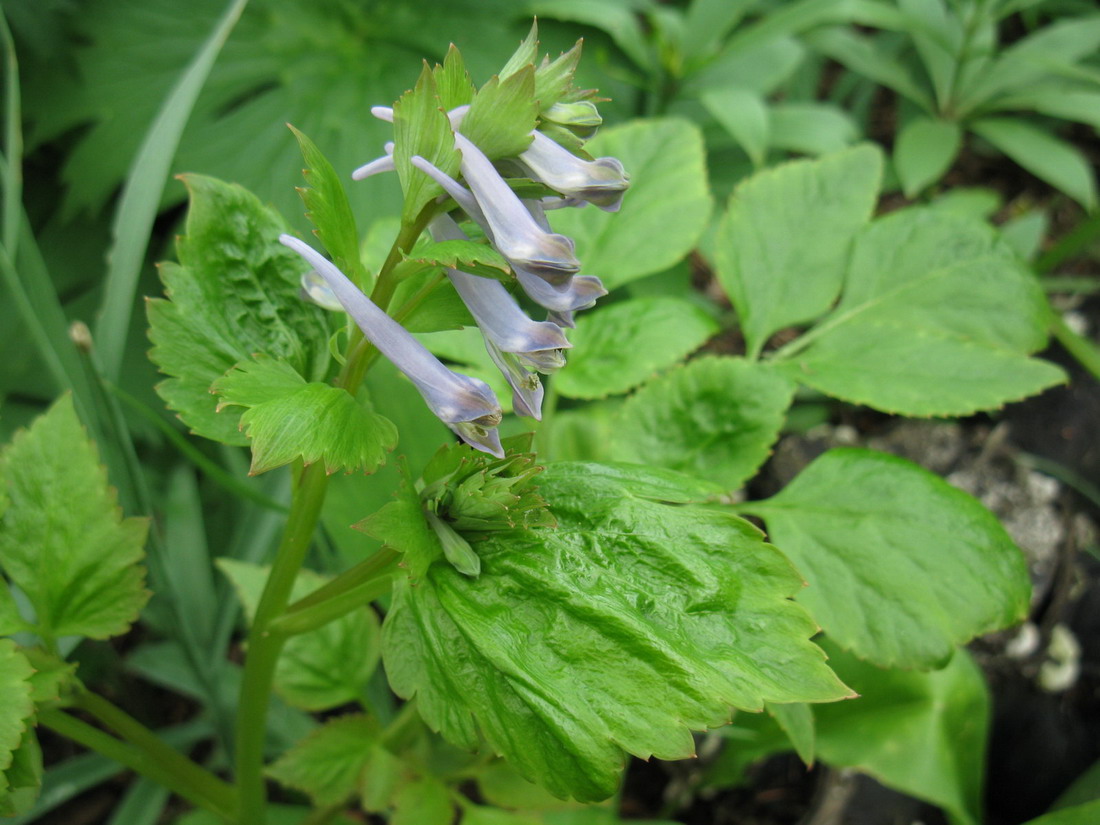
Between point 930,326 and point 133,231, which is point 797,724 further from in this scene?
point 133,231

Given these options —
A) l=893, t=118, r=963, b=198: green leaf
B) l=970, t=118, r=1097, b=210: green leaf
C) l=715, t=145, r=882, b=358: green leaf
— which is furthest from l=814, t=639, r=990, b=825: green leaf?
l=970, t=118, r=1097, b=210: green leaf

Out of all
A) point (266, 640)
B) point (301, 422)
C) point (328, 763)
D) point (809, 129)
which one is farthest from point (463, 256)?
point (809, 129)

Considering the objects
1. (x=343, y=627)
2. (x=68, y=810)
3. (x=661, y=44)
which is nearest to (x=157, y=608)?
(x=343, y=627)

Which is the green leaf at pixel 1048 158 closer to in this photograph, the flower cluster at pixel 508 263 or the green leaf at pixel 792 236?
the green leaf at pixel 792 236

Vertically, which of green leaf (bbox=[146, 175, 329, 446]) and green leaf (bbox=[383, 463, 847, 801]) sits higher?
green leaf (bbox=[146, 175, 329, 446])

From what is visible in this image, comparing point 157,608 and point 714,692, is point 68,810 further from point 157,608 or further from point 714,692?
point 714,692

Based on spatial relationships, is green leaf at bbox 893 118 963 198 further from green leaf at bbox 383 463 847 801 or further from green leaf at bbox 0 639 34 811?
green leaf at bbox 0 639 34 811
